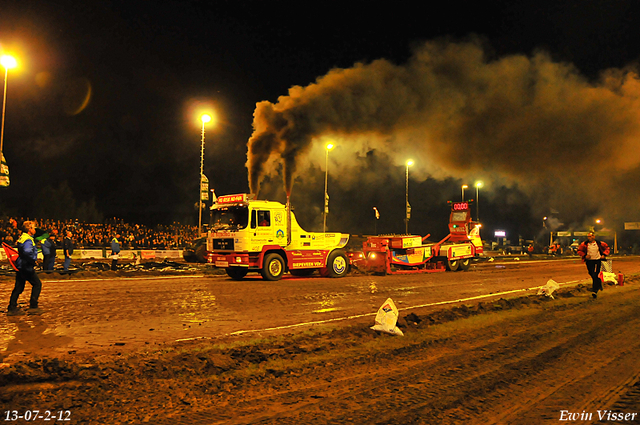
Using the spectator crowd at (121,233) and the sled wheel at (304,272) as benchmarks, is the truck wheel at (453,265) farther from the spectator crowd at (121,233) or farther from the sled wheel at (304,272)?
the spectator crowd at (121,233)

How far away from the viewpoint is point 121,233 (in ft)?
126

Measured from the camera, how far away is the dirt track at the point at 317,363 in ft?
14.0

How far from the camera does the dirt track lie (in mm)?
4277

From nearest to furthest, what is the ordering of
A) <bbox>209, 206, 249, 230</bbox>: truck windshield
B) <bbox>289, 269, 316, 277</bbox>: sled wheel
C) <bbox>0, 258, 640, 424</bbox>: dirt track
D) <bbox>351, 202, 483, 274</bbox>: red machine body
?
<bbox>0, 258, 640, 424</bbox>: dirt track < <bbox>209, 206, 249, 230</bbox>: truck windshield < <bbox>289, 269, 316, 277</bbox>: sled wheel < <bbox>351, 202, 483, 274</bbox>: red machine body

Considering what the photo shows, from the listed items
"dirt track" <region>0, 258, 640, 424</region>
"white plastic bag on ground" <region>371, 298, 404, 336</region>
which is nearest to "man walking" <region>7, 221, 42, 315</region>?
"dirt track" <region>0, 258, 640, 424</region>

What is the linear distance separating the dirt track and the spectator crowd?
84.9ft

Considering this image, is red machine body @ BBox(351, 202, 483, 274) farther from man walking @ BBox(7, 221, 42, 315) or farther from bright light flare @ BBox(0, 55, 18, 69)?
bright light flare @ BBox(0, 55, 18, 69)

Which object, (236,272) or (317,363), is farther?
(236,272)

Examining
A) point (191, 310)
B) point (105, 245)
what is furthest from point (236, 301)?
point (105, 245)

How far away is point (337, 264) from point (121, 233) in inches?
1029

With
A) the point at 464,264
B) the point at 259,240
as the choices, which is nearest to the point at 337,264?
the point at 259,240

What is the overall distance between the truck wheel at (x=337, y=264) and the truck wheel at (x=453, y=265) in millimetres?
6328

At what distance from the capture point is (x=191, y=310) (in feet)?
33.6

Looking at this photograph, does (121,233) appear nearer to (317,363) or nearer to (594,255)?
(594,255)
